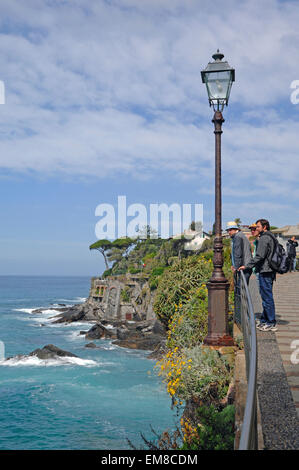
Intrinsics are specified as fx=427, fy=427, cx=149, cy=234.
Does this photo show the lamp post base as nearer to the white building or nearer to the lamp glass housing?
the lamp glass housing

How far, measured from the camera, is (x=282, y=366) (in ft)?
16.5

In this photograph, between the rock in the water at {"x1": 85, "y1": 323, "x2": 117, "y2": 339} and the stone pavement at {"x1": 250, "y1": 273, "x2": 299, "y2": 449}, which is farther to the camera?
the rock in the water at {"x1": 85, "y1": 323, "x2": 117, "y2": 339}

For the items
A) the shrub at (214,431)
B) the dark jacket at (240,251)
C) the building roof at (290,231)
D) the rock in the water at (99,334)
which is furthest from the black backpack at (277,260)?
the building roof at (290,231)

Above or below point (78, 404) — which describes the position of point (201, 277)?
Result: above

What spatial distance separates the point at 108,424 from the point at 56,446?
2.60 meters

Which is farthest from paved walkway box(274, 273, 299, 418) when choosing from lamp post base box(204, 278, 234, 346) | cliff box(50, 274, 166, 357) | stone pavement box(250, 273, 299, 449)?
cliff box(50, 274, 166, 357)

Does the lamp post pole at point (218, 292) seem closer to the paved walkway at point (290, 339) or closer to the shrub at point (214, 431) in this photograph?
the paved walkway at point (290, 339)

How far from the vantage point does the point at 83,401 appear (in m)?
21.9

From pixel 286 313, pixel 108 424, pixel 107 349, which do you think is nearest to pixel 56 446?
pixel 108 424

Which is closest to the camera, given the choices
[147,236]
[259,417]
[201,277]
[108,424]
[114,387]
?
[259,417]

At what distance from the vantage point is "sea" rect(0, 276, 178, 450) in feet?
54.7

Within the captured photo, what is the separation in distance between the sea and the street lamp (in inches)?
107

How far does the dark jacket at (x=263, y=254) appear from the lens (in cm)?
659

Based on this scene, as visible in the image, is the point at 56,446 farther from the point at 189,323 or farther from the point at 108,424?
the point at 189,323
